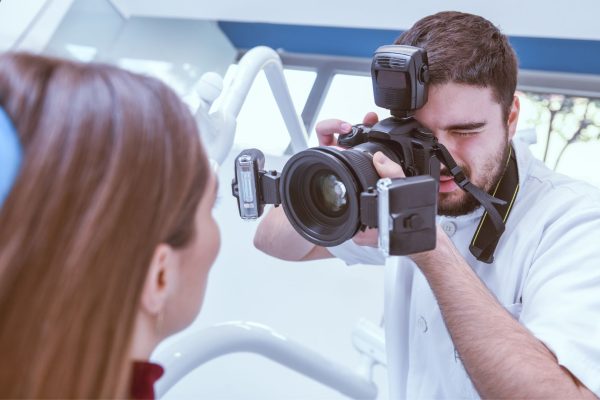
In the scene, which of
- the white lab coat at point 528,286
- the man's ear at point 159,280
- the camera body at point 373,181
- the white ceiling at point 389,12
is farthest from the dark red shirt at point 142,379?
the white ceiling at point 389,12

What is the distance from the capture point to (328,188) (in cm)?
110

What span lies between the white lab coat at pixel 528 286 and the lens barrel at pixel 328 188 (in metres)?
0.39

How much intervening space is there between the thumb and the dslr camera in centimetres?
1

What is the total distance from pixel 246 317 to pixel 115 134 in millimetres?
1950

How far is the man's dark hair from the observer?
1.30 meters

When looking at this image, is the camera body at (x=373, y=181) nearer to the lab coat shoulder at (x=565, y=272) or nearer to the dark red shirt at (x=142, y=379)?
the lab coat shoulder at (x=565, y=272)

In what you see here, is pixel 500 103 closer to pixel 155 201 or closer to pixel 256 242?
pixel 256 242

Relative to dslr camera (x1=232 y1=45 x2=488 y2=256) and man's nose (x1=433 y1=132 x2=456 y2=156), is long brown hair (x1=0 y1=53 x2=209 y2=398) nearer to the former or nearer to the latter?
dslr camera (x1=232 y1=45 x2=488 y2=256)

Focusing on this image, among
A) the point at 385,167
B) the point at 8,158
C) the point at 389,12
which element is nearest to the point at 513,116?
the point at 385,167

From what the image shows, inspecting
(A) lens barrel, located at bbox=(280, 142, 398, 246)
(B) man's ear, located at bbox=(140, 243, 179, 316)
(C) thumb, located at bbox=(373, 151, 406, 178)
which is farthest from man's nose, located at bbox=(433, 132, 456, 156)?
(B) man's ear, located at bbox=(140, 243, 179, 316)

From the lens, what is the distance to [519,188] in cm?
137

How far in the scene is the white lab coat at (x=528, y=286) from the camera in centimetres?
109

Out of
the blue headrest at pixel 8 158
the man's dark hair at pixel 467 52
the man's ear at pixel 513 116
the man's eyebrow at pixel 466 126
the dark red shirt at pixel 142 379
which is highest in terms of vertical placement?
the man's dark hair at pixel 467 52

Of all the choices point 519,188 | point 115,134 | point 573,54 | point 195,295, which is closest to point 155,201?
point 115,134
